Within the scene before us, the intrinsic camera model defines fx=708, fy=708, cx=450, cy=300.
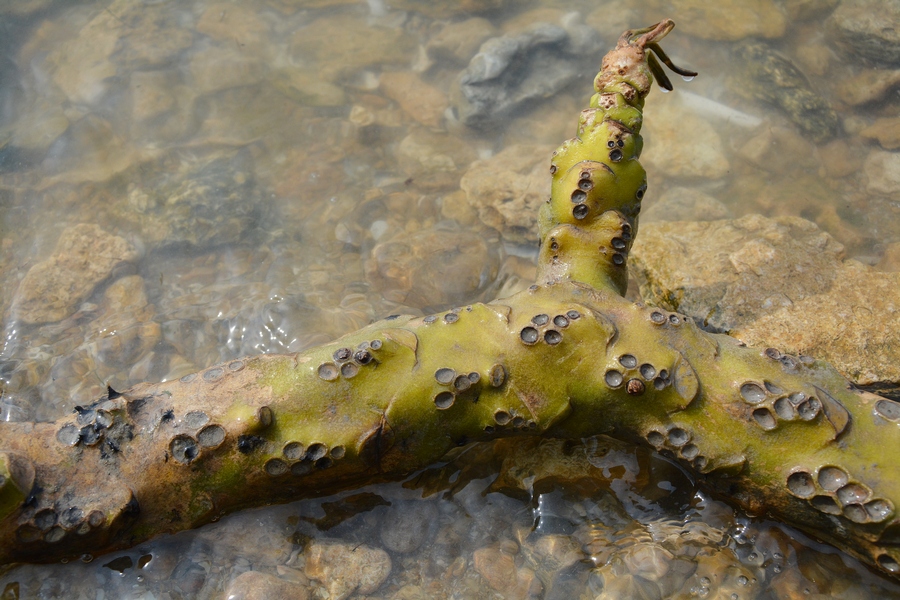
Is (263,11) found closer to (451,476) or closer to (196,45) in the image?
(196,45)

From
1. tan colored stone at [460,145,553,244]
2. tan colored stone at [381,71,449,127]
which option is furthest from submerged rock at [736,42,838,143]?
tan colored stone at [381,71,449,127]

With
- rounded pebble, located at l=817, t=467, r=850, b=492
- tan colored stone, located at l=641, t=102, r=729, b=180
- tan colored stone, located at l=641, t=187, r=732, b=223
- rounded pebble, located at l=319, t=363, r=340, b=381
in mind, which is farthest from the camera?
tan colored stone, located at l=641, t=102, r=729, b=180

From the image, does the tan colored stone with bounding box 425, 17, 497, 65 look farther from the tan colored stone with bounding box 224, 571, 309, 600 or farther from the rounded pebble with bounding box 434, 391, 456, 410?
the tan colored stone with bounding box 224, 571, 309, 600

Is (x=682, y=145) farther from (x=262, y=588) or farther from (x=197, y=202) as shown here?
(x=262, y=588)

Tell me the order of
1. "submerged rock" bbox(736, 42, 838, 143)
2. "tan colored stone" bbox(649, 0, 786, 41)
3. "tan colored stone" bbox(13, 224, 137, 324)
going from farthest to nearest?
"tan colored stone" bbox(649, 0, 786, 41) < "submerged rock" bbox(736, 42, 838, 143) < "tan colored stone" bbox(13, 224, 137, 324)

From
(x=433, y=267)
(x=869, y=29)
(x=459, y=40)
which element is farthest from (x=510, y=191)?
(x=869, y=29)

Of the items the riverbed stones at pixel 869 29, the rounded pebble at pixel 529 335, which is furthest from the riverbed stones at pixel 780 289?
the riverbed stones at pixel 869 29

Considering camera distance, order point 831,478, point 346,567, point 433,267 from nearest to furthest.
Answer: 1. point 831,478
2. point 346,567
3. point 433,267
